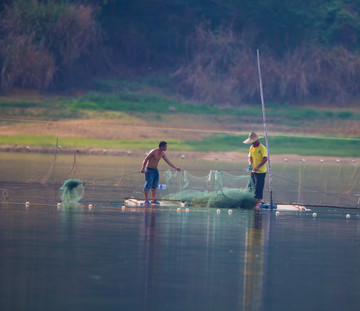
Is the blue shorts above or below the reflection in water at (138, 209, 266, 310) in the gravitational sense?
above

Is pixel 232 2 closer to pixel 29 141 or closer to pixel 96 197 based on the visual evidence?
pixel 29 141

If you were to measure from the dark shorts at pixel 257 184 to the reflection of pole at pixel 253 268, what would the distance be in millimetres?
3111

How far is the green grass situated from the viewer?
37.9m

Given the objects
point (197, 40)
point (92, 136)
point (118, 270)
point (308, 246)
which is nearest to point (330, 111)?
point (197, 40)

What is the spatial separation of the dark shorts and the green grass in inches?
764

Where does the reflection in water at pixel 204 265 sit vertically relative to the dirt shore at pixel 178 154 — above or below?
below

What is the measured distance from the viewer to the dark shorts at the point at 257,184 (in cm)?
1861

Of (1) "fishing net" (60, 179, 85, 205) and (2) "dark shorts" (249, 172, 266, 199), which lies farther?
(2) "dark shorts" (249, 172, 266, 199)

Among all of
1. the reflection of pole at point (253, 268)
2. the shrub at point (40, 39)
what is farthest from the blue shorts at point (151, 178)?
the shrub at point (40, 39)

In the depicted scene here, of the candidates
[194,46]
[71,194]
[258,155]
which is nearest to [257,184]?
[258,155]

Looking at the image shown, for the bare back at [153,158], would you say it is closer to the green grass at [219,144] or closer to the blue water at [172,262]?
the blue water at [172,262]

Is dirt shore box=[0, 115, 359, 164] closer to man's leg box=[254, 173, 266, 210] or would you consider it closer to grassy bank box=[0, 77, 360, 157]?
grassy bank box=[0, 77, 360, 157]

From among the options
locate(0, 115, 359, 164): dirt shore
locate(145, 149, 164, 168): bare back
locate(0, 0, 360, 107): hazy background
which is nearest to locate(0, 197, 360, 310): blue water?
locate(145, 149, 164, 168): bare back

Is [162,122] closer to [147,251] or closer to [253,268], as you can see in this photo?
[147,251]
